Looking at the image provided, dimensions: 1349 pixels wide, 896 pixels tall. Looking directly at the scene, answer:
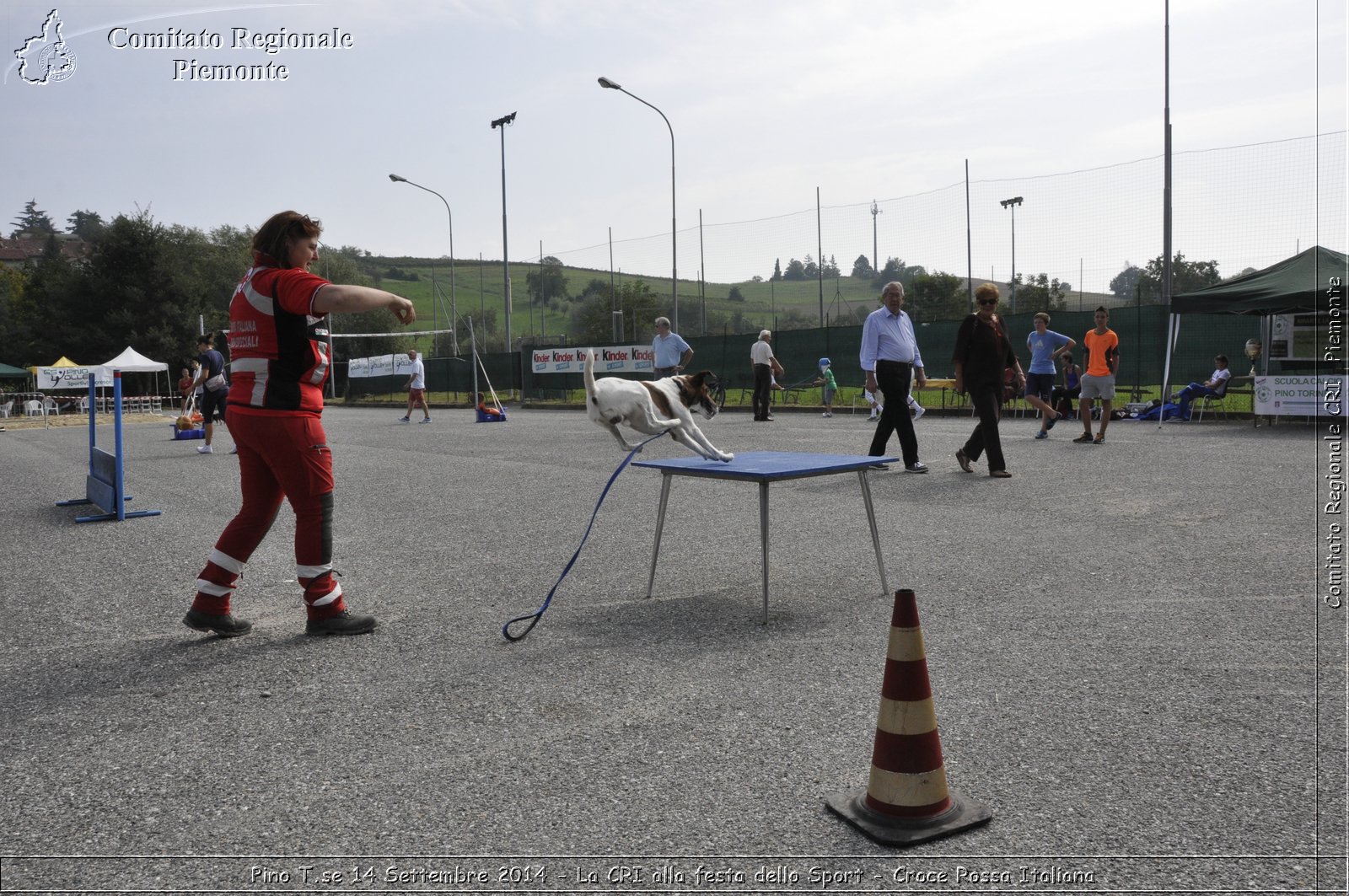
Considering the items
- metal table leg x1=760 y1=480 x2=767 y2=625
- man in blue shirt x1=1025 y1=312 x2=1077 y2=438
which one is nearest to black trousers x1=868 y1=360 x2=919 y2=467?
man in blue shirt x1=1025 y1=312 x2=1077 y2=438

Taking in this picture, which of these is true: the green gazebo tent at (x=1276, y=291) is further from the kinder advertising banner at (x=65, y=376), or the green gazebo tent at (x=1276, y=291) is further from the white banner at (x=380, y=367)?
the kinder advertising banner at (x=65, y=376)

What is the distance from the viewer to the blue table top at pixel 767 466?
15.3 ft

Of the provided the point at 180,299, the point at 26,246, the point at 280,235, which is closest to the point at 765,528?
the point at 280,235

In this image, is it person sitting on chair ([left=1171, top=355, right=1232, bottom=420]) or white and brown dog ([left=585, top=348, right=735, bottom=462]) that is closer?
white and brown dog ([left=585, top=348, right=735, bottom=462])

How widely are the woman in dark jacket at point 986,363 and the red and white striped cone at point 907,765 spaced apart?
7771 mm

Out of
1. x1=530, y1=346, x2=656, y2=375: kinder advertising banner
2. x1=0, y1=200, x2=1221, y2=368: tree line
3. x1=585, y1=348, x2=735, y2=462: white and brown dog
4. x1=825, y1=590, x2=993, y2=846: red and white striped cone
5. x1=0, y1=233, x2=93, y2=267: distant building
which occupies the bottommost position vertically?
x1=825, y1=590, x2=993, y2=846: red and white striped cone

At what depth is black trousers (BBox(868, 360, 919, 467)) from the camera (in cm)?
1025

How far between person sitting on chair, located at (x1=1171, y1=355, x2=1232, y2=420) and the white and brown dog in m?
14.4

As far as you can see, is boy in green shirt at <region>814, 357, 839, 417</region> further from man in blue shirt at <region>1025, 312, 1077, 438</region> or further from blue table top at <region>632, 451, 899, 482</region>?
blue table top at <region>632, 451, 899, 482</region>

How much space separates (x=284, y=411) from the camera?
14.6 ft

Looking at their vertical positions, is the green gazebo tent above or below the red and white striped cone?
above

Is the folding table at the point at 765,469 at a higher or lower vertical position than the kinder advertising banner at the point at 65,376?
lower

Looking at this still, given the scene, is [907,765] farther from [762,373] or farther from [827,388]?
[827,388]

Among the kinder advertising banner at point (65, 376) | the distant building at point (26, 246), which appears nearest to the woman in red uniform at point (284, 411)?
the kinder advertising banner at point (65, 376)
